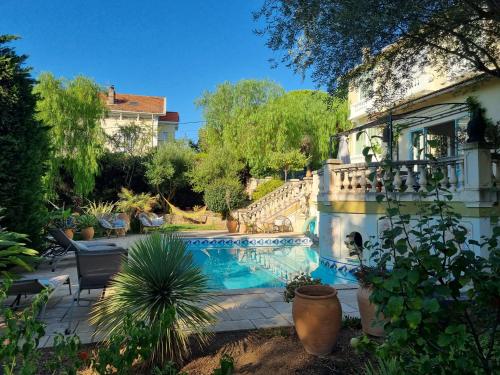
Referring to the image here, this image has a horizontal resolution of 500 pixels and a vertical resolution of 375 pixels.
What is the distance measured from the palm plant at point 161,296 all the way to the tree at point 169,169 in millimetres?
19203

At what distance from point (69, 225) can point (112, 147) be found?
16.7m

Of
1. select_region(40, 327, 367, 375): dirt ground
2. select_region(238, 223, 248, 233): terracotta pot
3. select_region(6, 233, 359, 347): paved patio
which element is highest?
select_region(40, 327, 367, 375): dirt ground

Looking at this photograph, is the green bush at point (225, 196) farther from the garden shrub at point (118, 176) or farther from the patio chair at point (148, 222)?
the garden shrub at point (118, 176)

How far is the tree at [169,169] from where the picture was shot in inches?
885

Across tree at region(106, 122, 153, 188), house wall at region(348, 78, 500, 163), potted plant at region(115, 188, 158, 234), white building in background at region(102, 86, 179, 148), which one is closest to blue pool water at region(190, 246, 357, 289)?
house wall at region(348, 78, 500, 163)

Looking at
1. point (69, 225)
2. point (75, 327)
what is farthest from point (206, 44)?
point (75, 327)

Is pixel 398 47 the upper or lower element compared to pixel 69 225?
upper

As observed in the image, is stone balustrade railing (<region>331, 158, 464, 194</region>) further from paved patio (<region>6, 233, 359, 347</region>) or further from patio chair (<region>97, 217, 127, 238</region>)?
patio chair (<region>97, 217, 127, 238</region>)

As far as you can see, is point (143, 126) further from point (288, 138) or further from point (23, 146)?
point (23, 146)

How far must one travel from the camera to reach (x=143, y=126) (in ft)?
93.9

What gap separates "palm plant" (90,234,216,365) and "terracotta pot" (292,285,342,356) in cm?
92

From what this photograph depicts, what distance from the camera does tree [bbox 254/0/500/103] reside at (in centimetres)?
505

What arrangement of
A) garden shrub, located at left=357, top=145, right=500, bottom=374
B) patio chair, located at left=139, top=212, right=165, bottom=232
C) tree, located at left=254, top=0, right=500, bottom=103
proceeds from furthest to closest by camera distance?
patio chair, located at left=139, top=212, right=165, bottom=232, tree, located at left=254, top=0, right=500, bottom=103, garden shrub, located at left=357, top=145, right=500, bottom=374

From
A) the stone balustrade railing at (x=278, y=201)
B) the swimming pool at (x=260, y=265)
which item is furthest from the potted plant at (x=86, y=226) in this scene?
the stone balustrade railing at (x=278, y=201)
